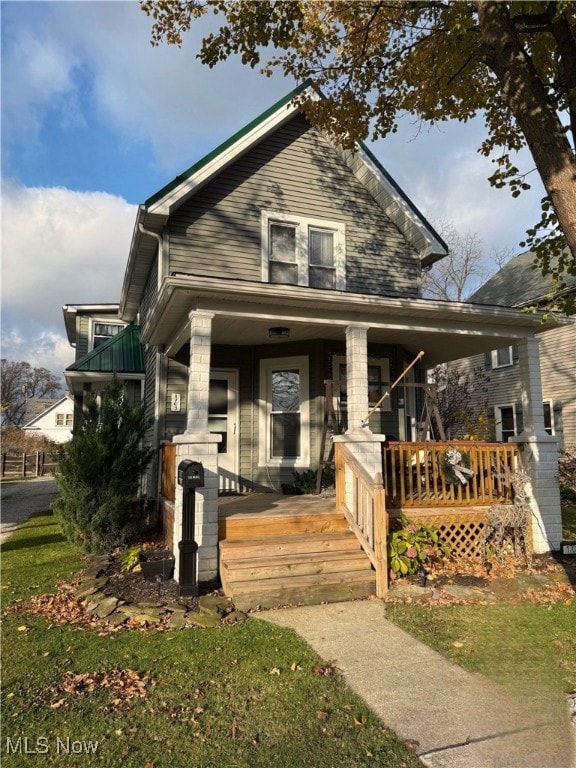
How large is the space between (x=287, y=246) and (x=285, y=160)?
1837 mm

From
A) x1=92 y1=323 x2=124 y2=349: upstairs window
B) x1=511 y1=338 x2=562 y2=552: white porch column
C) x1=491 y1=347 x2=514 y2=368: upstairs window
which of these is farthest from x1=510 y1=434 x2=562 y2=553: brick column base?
x1=92 y1=323 x2=124 y2=349: upstairs window

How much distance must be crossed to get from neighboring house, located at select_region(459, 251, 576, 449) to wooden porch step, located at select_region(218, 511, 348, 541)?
9.82m

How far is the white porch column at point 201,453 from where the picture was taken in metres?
5.99

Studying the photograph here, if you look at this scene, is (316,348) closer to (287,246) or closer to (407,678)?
(287,246)

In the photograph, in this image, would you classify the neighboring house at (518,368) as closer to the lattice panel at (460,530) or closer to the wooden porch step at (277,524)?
the lattice panel at (460,530)

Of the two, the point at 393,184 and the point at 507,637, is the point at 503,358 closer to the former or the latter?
the point at 393,184

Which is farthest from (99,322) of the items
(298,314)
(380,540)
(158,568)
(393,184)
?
(380,540)

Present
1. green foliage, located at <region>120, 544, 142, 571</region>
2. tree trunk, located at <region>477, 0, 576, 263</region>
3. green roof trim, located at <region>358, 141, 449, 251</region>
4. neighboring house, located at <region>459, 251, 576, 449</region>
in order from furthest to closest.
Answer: neighboring house, located at <region>459, 251, 576, 449</region>, green roof trim, located at <region>358, 141, 449, 251</region>, green foliage, located at <region>120, 544, 142, 571</region>, tree trunk, located at <region>477, 0, 576, 263</region>

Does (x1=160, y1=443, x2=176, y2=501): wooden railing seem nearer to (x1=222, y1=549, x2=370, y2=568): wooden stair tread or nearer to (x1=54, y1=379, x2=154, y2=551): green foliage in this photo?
(x1=54, y1=379, x2=154, y2=551): green foliage

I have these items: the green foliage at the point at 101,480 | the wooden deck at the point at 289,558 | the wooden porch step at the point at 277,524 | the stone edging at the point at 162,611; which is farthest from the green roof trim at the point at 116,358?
the stone edging at the point at 162,611

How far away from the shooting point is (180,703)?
3.39 metres

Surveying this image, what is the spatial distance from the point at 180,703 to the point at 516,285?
19916 mm

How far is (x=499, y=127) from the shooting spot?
7.81 metres

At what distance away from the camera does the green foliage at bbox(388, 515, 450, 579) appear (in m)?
6.14
